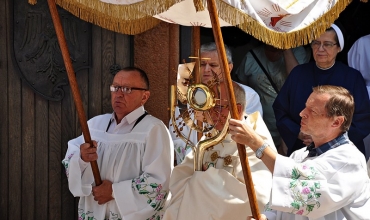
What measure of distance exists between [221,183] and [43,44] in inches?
104

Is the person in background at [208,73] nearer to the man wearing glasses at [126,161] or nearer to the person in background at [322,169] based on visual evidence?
the man wearing glasses at [126,161]

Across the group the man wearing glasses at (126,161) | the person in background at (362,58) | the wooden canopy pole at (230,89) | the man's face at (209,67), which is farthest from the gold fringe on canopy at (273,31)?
the person in background at (362,58)

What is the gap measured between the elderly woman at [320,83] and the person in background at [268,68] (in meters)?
0.78

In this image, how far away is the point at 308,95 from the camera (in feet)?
23.5

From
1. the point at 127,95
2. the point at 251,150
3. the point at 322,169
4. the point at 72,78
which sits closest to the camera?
the point at 322,169

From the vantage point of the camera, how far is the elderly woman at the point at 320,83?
696 centimetres

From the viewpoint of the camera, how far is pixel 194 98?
18.2ft

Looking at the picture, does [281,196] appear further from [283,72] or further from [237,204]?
[283,72]

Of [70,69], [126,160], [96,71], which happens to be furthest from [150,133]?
[96,71]

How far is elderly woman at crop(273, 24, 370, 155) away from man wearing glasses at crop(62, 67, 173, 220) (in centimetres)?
119

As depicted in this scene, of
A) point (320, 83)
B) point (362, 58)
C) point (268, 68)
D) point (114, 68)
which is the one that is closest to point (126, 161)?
point (114, 68)

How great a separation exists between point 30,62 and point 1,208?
4.24 feet

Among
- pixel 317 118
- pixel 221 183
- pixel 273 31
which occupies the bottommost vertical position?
pixel 221 183

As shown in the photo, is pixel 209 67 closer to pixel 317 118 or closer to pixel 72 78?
pixel 72 78
